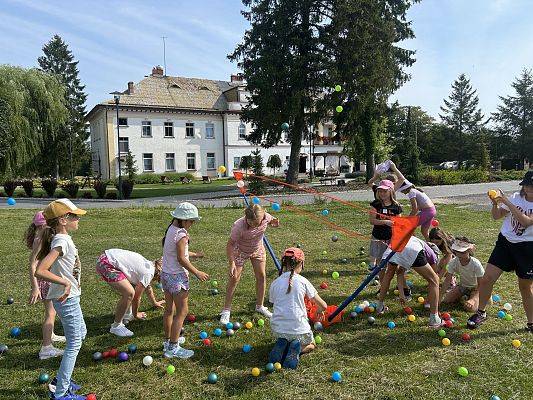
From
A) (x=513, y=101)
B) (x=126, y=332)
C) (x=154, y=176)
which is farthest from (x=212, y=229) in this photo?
(x=513, y=101)

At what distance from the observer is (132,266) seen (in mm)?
5211

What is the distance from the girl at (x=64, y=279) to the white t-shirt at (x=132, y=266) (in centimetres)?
116

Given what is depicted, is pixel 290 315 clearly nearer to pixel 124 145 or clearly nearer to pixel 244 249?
pixel 244 249

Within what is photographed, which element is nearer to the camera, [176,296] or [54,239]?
[54,239]

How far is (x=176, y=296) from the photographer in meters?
4.57

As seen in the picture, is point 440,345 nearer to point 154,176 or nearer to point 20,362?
point 20,362

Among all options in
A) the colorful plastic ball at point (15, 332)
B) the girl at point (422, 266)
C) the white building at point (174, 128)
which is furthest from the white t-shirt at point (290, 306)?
the white building at point (174, 128)

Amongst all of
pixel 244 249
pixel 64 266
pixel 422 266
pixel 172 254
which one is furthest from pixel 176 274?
pixel 422 266

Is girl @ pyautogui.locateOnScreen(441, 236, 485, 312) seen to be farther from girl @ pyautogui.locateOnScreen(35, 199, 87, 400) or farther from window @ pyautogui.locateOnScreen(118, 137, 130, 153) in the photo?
window @ pyautogui.locateOnScreen(118, 137, 130, 153)

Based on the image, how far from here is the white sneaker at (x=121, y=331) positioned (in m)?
5.13

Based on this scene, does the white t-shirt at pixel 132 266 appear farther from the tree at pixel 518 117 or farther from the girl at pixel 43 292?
the tree at pixel 518 117

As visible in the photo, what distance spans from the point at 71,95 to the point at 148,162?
24.2 meters

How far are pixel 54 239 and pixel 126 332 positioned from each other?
1884 millimetres

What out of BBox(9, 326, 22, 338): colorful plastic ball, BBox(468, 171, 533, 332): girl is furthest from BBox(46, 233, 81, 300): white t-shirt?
BBox(468, 171, 533, 332): girl
